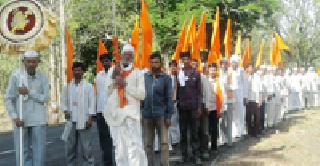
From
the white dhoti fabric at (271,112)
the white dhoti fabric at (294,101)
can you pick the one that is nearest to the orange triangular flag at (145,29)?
the white dhoti fabric at (271,112)

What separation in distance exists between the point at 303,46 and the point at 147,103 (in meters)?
38.8

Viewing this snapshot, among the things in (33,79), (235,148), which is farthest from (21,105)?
(235,148)

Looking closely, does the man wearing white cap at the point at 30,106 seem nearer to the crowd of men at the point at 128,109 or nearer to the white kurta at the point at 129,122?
the crowd of men at the point at 128,109

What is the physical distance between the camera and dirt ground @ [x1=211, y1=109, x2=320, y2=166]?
395 inches

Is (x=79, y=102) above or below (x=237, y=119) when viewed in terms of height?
above

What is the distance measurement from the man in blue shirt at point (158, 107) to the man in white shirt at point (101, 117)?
0.89 metres

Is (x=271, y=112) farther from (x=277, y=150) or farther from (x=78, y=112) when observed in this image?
(x=78, y=112)

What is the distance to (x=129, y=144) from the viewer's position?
26.2ft

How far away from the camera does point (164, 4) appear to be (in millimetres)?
29188

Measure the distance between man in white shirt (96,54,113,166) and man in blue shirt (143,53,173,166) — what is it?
888 mm

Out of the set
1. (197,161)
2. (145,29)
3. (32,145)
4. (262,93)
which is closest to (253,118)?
(262,93)

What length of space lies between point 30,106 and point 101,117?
1.97 metres

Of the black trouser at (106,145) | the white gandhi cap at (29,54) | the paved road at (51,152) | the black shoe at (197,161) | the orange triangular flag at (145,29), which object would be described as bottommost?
the paved road at (51,152)

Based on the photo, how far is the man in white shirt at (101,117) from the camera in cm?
957
